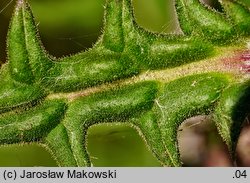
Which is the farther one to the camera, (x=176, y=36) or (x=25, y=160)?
(x=25, y=160)

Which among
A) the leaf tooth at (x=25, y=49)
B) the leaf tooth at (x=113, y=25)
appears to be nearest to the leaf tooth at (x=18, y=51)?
the leaf tooth at (x=25, y=49)

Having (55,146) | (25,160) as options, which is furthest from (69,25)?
(55,146)

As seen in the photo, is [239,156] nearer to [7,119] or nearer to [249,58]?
[249,58]

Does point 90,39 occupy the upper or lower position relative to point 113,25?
upper

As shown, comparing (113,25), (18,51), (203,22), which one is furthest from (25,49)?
(203,22)

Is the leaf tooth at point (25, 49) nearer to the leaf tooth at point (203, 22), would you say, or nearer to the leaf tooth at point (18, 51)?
the leaf tooth at point (18, 51)

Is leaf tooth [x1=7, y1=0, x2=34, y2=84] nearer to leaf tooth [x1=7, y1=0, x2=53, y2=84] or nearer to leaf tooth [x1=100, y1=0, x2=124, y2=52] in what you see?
leaf tooth [x1=7, y1=0, x2=53, y2=84]

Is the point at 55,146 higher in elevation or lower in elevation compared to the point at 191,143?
lower

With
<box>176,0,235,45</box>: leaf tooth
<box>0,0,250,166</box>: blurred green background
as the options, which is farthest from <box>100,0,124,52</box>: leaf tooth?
<box>0,0,250,166</box>: blurred green background

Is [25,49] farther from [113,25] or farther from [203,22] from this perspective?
[203,22]
